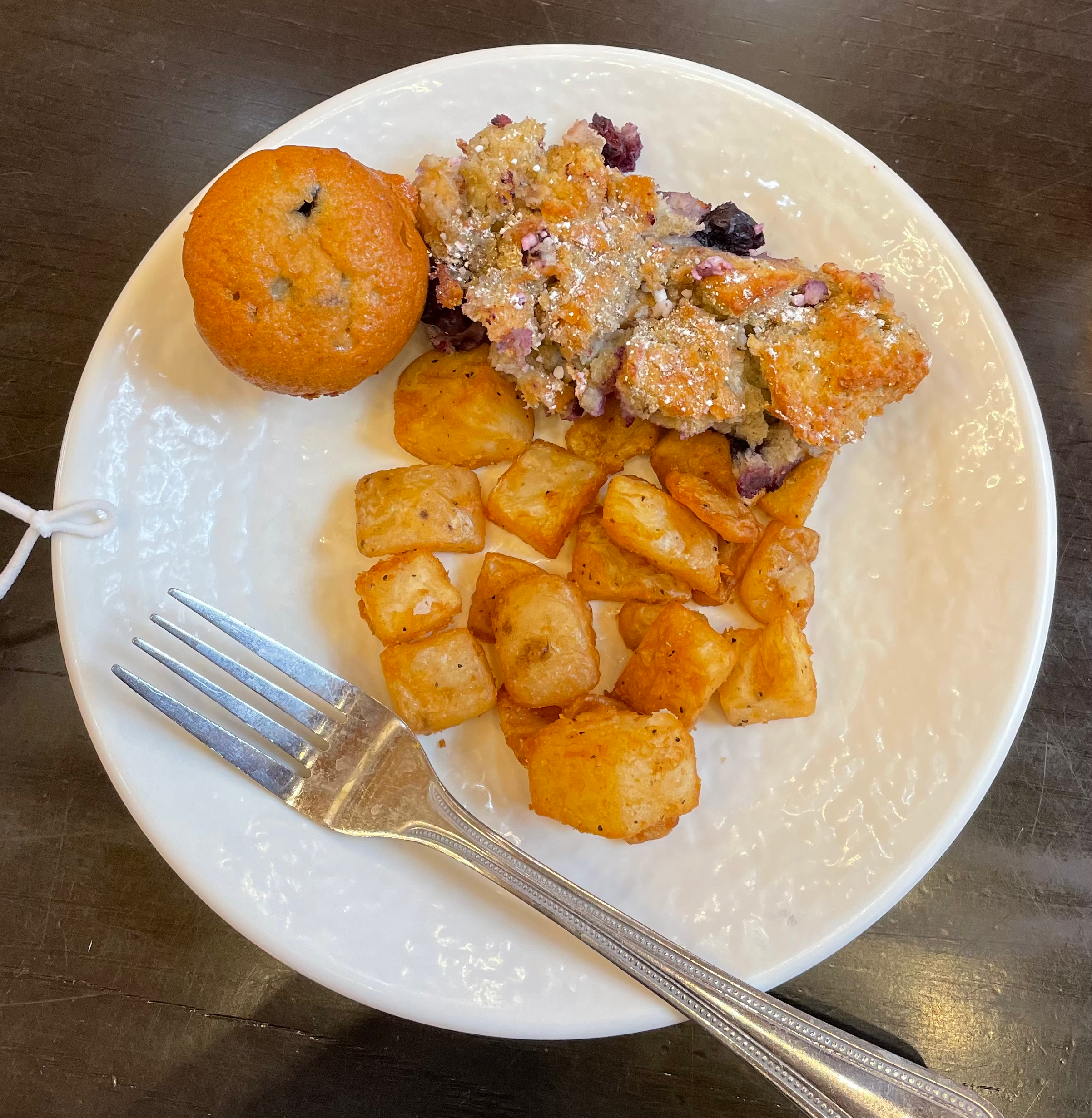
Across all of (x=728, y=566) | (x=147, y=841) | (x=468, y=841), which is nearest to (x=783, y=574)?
(x=728, y=566)

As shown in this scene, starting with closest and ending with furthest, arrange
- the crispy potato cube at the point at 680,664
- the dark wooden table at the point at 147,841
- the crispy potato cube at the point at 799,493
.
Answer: the crispy potato cube at the point at 680,664 < the crispy potato cube at the point at 799,493 < the dark wooden table at the point at 147,841

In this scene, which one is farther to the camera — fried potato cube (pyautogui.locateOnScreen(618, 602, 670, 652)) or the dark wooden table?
the dark wooden table

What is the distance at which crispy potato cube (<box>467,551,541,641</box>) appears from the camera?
5.42 feet

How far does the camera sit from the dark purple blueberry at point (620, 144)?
1.67 meters

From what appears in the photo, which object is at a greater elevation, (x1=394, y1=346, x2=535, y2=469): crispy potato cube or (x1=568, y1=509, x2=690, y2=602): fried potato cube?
(x1=394, y1=346, x2=535, y2=469): crispy potato cube

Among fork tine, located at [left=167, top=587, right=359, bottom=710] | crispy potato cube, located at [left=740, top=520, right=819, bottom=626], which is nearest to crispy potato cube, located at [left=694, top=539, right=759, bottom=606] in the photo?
crispy potato cube, located at [left=740, top=520, right=819, bottom=626]

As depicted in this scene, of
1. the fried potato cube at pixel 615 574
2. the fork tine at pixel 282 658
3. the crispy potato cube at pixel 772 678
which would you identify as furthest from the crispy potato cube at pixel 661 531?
the fork tine at pixel 282 658

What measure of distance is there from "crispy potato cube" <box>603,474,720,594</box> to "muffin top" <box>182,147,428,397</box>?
22.3 inches

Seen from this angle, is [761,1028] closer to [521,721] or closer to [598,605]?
[521,721]

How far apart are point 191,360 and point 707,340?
1.07 metres

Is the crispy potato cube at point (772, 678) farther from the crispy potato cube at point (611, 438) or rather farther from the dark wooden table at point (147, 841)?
the dark wooden table at point (147, 841)

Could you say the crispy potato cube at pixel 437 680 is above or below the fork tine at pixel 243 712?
above

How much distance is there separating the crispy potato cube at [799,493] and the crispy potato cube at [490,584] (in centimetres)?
52

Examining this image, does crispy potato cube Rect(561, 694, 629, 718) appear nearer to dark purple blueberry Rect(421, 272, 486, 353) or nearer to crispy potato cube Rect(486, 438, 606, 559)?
crispy potato cube Rect(486, 438, 606, 559)
